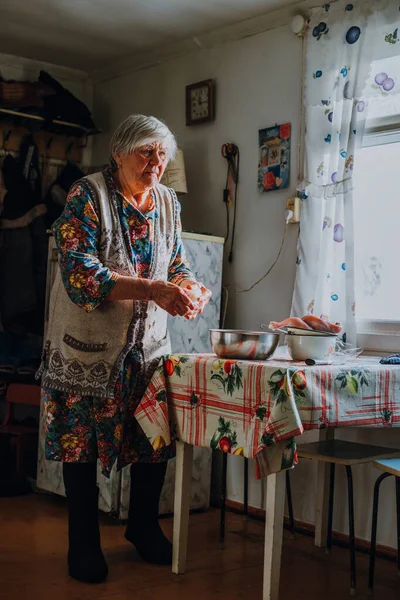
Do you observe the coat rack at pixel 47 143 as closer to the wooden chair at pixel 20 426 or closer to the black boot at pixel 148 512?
the wooden chair at pixel 20 426

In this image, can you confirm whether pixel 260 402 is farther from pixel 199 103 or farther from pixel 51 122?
pixel 51 122

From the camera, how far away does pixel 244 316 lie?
3902mm

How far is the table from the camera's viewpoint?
91.5 inches

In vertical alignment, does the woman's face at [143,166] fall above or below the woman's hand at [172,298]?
above

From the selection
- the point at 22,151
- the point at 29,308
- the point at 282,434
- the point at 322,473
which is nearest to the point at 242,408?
the point at 282,434

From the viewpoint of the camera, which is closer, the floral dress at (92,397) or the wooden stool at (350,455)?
the floral dress at (92,397)

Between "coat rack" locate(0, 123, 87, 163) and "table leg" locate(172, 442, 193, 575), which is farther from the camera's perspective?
"coat rack" locate(0, 123, 87, 163)

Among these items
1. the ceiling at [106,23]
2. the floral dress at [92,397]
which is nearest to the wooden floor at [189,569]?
the floral dress at [92,397]

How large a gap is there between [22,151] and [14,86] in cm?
39

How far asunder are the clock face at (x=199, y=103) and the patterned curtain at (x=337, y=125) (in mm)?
738

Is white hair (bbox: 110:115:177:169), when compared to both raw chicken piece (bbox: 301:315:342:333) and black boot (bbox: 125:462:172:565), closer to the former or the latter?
raw chicken piece (bbox: 301:315:342:333)

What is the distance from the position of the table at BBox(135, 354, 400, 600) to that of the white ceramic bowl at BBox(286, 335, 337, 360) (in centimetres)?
8

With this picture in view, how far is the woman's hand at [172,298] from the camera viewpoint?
2508mm

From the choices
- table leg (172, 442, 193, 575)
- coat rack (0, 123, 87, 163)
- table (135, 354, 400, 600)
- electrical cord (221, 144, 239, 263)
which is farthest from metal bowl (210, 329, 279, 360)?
coat rack (0, 123, 87, 163)
